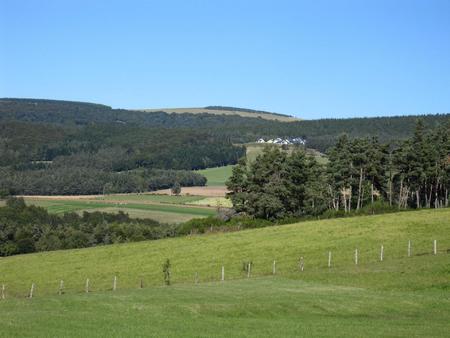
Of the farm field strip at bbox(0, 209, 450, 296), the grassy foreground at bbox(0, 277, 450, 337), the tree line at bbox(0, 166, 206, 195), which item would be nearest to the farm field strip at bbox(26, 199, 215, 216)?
the tree line at bbox(0, 166, 206, 195)

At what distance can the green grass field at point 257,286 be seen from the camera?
87.1 feet

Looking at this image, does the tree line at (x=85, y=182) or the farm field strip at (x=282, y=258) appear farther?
the tree line at (x=85, y=182)

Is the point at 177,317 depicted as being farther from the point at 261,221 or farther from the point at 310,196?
the point at 310,196

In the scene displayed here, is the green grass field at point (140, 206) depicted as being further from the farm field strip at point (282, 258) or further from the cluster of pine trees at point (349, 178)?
the farm field strip at point (282, 258)

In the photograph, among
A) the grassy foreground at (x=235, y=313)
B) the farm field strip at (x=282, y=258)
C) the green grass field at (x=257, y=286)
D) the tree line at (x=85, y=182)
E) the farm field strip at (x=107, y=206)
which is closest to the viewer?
the grassy foreground at (x=235, y=313)

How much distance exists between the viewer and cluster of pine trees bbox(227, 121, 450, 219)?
4117 inches

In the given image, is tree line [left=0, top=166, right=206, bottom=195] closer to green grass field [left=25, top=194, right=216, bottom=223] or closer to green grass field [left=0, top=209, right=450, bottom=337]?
green grass field [left=25, top=194, right=216, bottom=223]

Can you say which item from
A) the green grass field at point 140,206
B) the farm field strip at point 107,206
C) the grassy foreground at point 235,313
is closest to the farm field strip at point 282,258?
the grassy foreground at point 235,313

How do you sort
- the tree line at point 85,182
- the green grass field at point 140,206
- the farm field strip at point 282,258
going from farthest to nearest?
the tree line at point 85,182
the green grass field at point 140,206
the farm field strip at point 282,258

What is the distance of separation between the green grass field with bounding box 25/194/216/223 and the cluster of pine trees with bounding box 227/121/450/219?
21171mm

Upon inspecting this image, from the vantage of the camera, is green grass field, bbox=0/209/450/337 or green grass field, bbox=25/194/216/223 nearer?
green grass field, bbox=0/209/450/337

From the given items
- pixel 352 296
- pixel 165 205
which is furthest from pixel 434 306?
pixel 165 205

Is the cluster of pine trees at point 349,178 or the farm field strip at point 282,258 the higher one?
the cluster of pine trees at point 349,178

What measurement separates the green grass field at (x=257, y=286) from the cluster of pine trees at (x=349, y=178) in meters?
28.0
